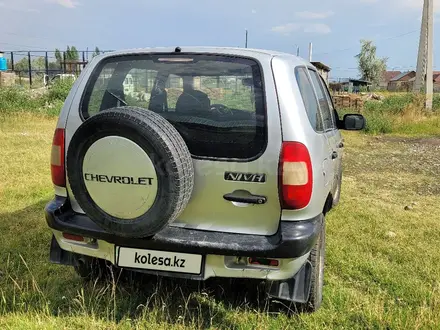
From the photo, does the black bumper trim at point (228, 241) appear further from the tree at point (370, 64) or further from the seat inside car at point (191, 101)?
the tree at point (370, 64)

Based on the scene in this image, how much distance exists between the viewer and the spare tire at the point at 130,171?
210 cm

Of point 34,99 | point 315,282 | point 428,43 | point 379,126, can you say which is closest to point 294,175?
point 315,282

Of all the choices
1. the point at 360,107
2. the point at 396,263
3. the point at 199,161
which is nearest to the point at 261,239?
the point at 199,161

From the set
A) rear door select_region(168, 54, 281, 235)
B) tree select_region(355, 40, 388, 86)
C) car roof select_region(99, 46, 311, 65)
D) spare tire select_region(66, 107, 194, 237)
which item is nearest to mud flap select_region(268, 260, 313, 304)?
rear door select_region(168, 54, 281, 235)

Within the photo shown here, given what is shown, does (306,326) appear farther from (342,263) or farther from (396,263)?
(396,263)

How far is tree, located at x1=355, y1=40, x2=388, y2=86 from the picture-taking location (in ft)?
227

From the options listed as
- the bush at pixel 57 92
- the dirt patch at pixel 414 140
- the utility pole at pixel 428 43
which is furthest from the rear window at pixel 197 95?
the utility pole at pixel 428 43

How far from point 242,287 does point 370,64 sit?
73.6m

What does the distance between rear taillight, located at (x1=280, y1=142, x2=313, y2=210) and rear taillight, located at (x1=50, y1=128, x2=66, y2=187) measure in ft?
4.47

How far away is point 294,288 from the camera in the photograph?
2461 mm

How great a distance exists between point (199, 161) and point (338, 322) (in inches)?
54.3

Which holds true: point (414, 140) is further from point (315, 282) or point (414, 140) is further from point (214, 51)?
point (214, 51)

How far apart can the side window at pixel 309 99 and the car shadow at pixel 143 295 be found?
118 cm

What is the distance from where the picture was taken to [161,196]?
2.11 m
